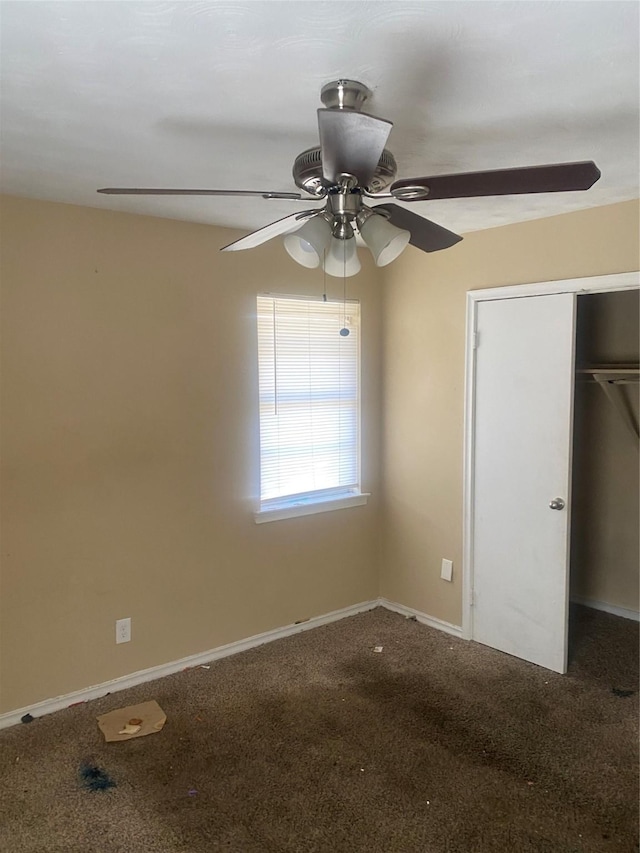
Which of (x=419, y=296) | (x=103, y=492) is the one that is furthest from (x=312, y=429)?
(x=103, y=492)

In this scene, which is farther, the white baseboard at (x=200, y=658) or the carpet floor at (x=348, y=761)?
the white baseboard at (x=200, y=658)

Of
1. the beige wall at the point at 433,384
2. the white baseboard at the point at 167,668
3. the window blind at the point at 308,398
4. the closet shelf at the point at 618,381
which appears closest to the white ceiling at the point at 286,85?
the beige wall at the point at 433,384

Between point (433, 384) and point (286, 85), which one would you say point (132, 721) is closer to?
point (433, 384)

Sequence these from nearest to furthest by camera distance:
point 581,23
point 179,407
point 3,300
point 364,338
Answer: point 581,23
point 3,300
point 179,407
point 364,338

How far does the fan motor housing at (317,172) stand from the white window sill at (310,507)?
2.11m

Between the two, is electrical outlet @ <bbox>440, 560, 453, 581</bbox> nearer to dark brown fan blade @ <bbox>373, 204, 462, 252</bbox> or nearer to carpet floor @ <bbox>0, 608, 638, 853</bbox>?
carpet floor @ <bbox>0, 608, 638, 853</bbox>

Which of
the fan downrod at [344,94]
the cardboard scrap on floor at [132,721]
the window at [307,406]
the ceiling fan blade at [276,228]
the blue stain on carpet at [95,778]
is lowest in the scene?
the blue stain on carpet at [95,778]

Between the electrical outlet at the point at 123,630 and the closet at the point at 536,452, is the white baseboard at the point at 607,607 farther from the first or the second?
the electrical outlet at the point at 123,630

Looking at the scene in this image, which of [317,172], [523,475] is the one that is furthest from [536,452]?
[317,172]

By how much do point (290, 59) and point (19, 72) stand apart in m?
0.71

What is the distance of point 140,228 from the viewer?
296cm

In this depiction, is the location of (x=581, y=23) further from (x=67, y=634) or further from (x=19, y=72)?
(x=67, y=634)

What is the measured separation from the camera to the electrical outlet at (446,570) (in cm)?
366

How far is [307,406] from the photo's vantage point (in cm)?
365
